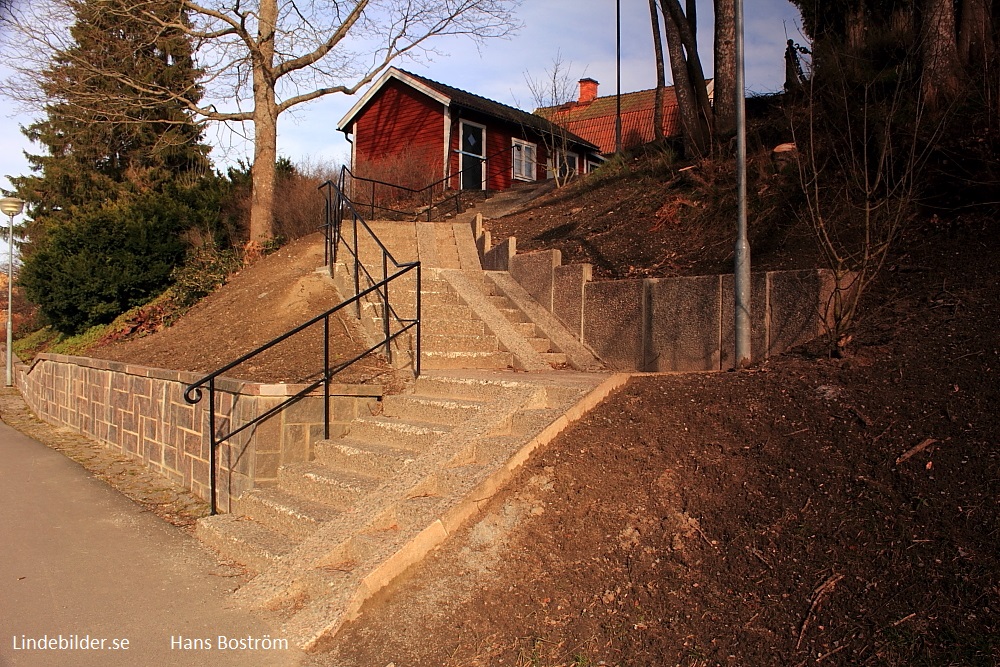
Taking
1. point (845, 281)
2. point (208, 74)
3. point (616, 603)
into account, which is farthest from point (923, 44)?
point (208, 74)

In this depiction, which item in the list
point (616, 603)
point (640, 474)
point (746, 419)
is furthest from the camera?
point (746, 419)

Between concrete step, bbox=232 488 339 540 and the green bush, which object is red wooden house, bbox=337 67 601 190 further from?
concrete step, bbox=232 488 339 540

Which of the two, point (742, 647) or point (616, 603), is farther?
point (616, 603)

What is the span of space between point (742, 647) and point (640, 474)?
1.46 metres

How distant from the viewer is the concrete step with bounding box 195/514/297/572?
16.8 ft

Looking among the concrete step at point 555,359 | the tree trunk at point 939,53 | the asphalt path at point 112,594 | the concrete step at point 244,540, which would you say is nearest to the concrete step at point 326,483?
the concrete step at point 244,540

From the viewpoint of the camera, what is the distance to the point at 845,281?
6.57 metres

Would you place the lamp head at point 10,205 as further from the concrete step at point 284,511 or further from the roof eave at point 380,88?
the concrete step at point 284,511

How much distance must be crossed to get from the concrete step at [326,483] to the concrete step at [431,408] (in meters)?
0.79

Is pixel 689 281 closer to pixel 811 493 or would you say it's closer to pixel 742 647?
pixel 811 493

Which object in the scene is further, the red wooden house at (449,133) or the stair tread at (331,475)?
the red wooden house at (449,133)

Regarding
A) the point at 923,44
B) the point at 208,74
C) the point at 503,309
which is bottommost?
the point at 503,309

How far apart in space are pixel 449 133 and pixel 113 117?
9.94m

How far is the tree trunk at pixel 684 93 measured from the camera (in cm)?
1165
